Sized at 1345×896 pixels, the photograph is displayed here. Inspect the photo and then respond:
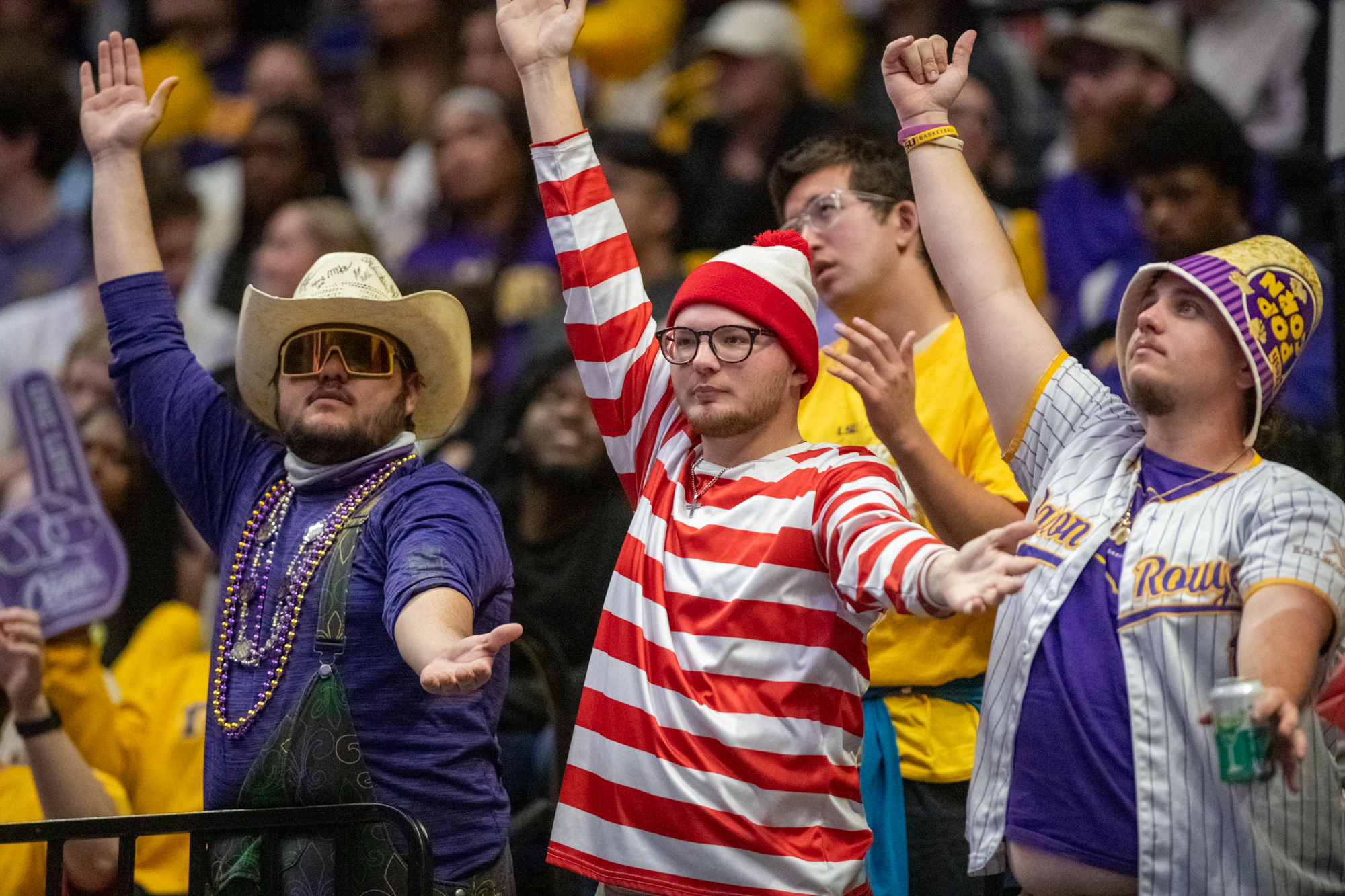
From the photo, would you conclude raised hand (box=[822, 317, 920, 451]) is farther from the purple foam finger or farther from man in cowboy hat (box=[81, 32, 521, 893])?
the purple foam finger

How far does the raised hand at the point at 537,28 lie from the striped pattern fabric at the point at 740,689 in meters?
0.94

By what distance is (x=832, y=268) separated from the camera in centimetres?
329

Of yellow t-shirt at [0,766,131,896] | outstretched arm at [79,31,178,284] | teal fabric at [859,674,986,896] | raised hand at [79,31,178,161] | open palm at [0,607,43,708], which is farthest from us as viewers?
yellow t-shirt at [0,766,131,896]

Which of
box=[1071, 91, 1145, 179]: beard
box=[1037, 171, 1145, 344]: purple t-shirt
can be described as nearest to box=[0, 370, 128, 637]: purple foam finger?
box=[1037, 171, 1145, 344]: purple t-shirt

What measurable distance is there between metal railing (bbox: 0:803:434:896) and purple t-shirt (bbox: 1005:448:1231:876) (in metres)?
1.02

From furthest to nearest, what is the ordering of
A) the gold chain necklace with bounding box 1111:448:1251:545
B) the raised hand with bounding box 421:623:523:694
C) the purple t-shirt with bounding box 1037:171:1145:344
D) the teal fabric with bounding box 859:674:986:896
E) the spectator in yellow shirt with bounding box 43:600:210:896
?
the purple t-shirt with bounding box 1037:171:1145:344 → the spectator in yellow shirt with bounding box 43:600:210:896 → the teal fabric with bounding box 859:674:986:896 → the gold chain necklace with bounding box 1111:448:1251:545 → the raised hand with bounding box 421:623:523:694

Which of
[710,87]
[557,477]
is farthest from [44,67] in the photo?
[557,477]

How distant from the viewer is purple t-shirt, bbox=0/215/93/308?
22.2ft

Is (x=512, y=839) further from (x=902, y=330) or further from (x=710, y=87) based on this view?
(x=710, y=87)

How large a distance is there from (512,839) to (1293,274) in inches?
88.7

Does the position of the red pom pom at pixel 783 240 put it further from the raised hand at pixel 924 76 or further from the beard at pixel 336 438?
A: the beard at pixel 336 438

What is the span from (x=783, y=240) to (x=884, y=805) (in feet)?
3.59

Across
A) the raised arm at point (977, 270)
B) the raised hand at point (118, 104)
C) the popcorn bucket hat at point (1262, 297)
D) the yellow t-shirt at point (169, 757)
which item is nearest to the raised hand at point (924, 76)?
the raised arm at point (977, 270)

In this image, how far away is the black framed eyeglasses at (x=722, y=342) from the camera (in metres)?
2.64
